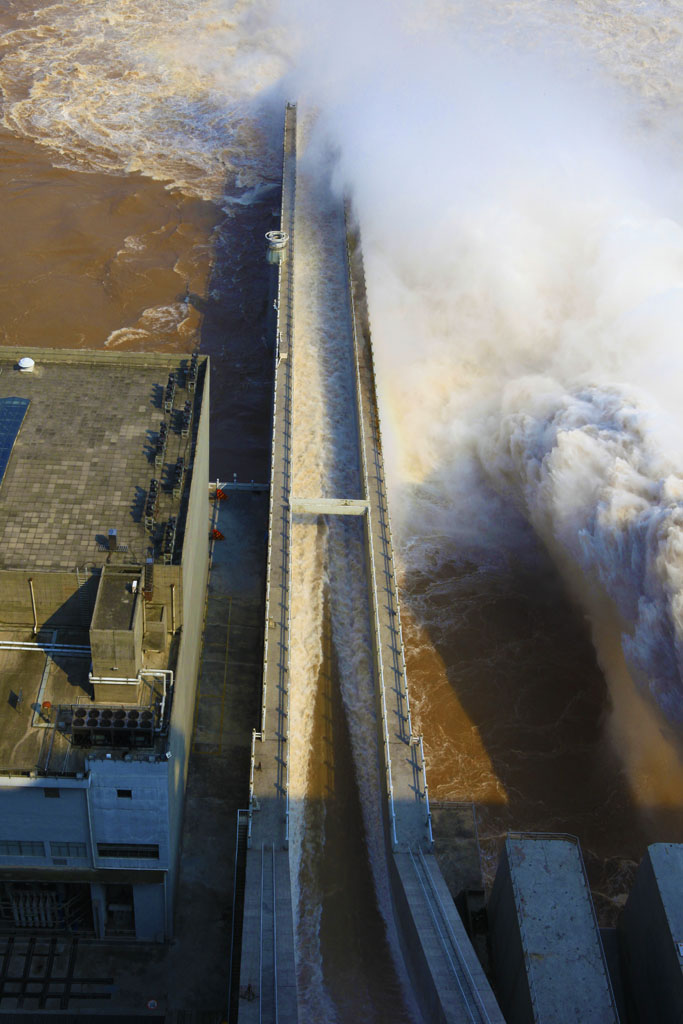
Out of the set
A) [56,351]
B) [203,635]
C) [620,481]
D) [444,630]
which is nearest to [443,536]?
[444,630]

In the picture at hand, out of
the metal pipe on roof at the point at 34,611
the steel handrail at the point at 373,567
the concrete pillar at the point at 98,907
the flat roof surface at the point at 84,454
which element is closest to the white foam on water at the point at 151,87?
the steel handrail at the point at 373,567

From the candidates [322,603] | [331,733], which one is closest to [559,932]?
[331,733]

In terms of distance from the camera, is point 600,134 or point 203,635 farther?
point 600,134

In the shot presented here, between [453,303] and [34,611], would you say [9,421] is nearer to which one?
[34,611]

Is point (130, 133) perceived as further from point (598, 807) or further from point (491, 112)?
point (598, 807)

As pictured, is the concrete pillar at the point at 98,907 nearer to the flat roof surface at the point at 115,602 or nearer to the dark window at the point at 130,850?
the dark window at the point at 130,850
